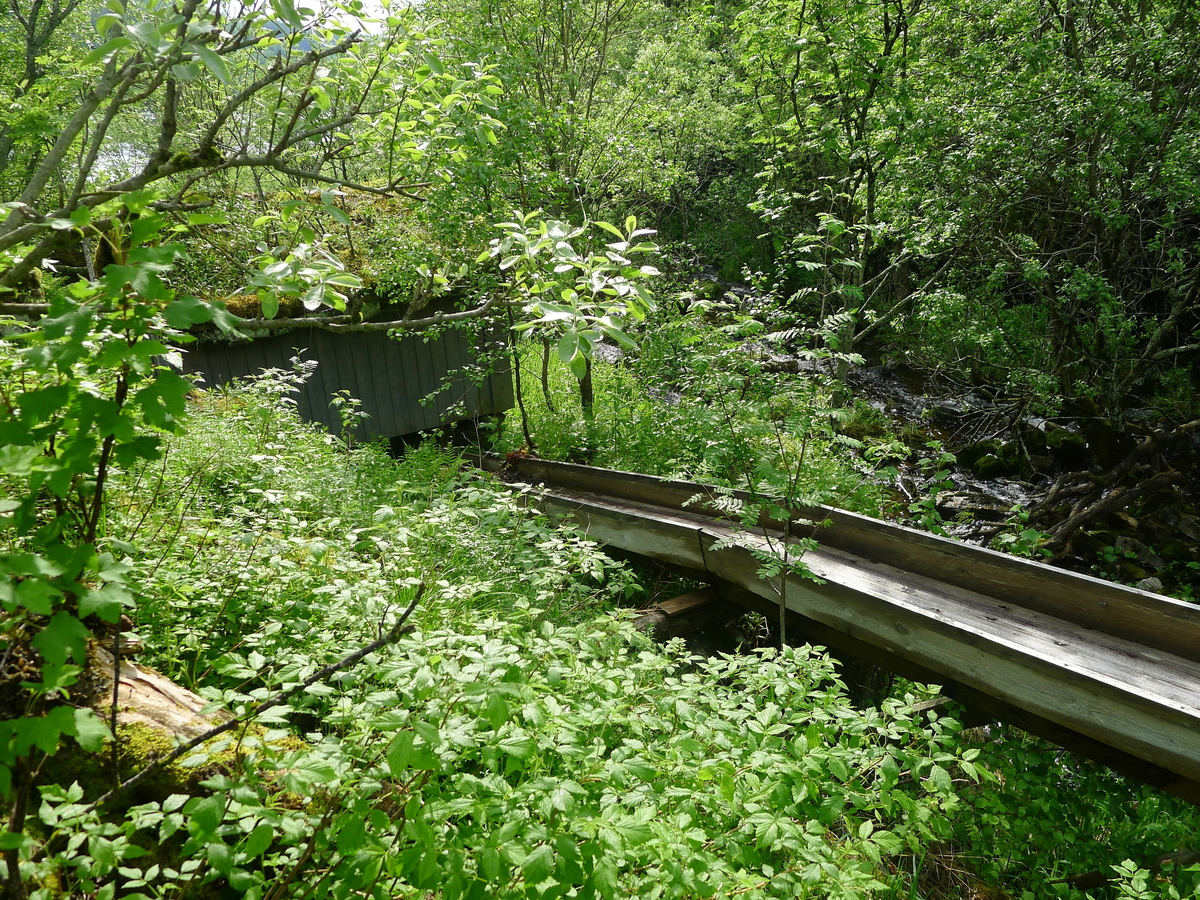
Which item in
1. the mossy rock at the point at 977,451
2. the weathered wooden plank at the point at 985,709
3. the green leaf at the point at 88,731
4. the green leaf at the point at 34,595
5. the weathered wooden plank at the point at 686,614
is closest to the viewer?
the green leaf at the point at 34,595

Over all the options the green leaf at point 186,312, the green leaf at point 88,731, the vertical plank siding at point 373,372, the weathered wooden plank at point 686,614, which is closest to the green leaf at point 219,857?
the green leaf at point 88,731

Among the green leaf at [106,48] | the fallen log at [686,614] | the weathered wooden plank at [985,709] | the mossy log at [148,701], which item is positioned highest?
the green leaf at [106,48]

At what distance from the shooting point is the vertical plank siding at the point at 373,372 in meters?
6.58

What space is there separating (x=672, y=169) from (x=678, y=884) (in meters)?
7.48

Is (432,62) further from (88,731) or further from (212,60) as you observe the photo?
(88,731)

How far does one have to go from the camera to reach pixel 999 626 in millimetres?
3262

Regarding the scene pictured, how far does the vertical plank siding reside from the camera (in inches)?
259

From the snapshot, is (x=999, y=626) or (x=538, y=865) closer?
(x=538, y=865)

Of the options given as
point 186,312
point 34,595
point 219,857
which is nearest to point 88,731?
A: point 34,595

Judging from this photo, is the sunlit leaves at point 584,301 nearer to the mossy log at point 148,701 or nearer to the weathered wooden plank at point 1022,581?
the mossy log at point 148,701

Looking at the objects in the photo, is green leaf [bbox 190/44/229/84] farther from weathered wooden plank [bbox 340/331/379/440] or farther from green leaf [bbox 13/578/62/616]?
weathered wooden plank [bbox 340/331/379/440]

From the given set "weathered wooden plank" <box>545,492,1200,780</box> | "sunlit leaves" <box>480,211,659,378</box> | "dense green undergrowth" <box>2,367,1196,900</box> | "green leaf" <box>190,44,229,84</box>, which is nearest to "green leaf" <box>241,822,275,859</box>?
"dense green undergrowth" <box>2,367,1196,900</box>

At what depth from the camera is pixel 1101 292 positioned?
18.0 ft

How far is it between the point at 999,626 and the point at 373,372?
6345mm
